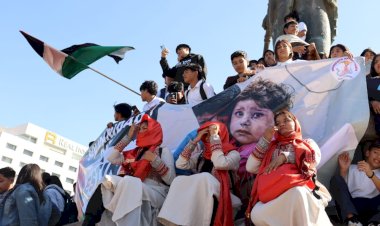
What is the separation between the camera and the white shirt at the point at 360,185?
412 centimetres

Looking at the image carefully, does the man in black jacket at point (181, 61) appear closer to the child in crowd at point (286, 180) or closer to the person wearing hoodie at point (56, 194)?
the person wearing hoodie at point (56, 194)

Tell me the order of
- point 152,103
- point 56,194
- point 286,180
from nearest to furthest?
point 286,180, point 56,194, point 152,103

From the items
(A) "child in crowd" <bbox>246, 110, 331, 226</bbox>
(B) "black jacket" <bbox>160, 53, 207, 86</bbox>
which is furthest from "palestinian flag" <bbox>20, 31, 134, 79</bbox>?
(A) "child in crowd" <bbox>246, 110, 331, 226</bbox>

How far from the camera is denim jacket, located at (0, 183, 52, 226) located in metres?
4.86

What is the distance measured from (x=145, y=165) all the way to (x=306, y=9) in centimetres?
642

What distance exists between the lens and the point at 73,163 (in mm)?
74375

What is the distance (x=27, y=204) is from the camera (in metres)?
4.91

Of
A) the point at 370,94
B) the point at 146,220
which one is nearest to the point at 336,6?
the point at 370,94

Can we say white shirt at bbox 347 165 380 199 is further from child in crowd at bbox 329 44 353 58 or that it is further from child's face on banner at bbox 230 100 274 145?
child in crowd at bbox 329 44 353 58

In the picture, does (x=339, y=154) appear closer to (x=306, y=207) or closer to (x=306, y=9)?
(x=306, y=207)

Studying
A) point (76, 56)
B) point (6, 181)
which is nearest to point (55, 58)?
point (76, 56)

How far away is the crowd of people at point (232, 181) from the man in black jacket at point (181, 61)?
190 cm

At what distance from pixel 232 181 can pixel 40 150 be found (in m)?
68.8

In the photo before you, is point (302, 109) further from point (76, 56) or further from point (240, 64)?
point (76, 56)
